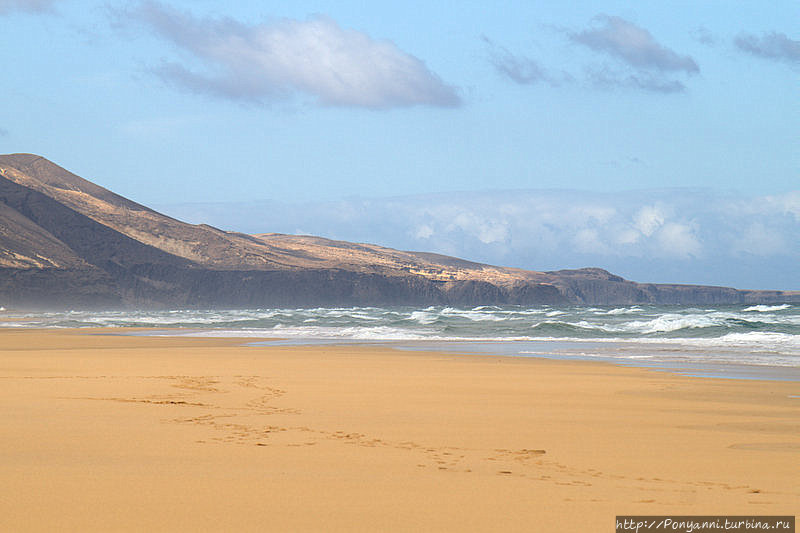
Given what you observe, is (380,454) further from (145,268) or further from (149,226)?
(149,226)

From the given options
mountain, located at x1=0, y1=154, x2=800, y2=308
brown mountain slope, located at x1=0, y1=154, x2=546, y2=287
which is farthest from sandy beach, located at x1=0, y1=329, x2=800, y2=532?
brown mountain slope, located at x1=0, y1=154, x2=546, y2=287

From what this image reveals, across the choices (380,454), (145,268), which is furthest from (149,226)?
(380,454)

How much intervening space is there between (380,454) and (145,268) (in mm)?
108728

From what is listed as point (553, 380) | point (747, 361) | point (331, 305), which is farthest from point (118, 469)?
point (331, 305)

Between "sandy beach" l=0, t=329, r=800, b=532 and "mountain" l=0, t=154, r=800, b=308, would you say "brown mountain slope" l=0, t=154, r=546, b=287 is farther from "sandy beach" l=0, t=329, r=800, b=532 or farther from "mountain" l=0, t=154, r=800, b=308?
"sandy beach" l=0, t=329, r=800, b=532

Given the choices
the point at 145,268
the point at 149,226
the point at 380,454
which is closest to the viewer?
the point at 380,454

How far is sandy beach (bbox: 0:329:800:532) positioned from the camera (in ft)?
12.1

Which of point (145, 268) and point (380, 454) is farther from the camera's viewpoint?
point (145, 268)

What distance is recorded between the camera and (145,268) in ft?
352

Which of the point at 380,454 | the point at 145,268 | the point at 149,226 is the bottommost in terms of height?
the point at 380,454

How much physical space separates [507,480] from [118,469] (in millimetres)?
2390

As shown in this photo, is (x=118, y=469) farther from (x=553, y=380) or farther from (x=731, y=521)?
(x=553, y=380)

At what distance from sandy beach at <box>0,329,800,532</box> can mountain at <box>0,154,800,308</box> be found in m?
78.9

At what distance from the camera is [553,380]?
11258 millimetres
